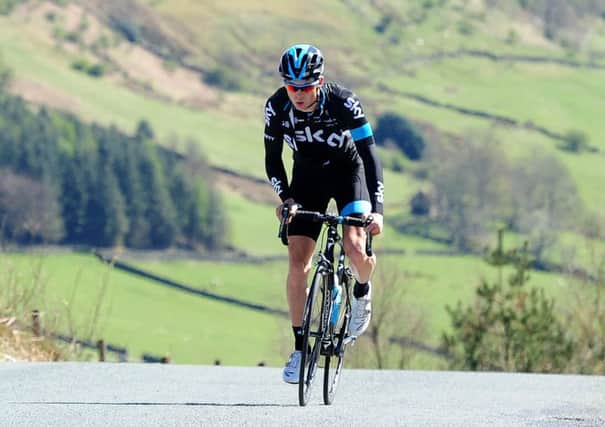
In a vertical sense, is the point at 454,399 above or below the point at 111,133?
below

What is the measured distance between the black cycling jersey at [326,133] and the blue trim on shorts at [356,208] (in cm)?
10

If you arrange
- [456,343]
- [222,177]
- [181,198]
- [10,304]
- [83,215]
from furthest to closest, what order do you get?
[222,177], [181,198], [83,215], [456,343], [10,304]

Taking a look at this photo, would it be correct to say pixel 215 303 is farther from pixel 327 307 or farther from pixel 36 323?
pixel 327 307

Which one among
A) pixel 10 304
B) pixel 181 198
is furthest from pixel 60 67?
pixel 10 304

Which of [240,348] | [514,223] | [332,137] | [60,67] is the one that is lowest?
[240,348]

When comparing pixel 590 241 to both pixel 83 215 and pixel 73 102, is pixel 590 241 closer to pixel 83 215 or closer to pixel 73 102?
pixel 83 215

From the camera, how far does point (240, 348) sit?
7238cm

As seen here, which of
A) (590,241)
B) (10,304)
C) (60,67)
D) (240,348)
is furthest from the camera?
(60,67)

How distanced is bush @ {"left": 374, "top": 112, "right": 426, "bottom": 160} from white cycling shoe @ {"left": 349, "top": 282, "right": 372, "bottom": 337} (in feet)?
485

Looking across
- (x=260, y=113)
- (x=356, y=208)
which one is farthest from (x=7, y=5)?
(x=356, y=208)

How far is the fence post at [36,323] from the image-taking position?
12422mm

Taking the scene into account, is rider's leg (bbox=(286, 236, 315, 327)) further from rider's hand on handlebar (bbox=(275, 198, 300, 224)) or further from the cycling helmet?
the cycling helmet

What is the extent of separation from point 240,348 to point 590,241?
1950 inches

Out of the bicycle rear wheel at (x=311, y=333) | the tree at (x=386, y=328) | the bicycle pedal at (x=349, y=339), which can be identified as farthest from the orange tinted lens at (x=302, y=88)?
the tree at (x=386, y=328)
